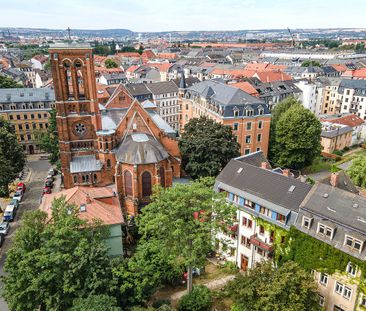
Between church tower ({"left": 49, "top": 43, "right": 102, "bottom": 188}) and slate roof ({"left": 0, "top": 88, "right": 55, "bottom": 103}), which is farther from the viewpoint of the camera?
slate roof ({"left": 0, "top": 88, "right": 55, "bottom": 103})

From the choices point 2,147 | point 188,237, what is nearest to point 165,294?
point 188,237

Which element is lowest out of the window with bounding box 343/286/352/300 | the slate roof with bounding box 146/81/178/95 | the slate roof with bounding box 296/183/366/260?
the window with bounding box 343/286/352/300

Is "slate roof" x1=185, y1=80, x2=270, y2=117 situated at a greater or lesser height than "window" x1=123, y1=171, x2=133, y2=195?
greater

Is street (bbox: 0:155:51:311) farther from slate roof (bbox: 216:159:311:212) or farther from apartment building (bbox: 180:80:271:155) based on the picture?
apartment building (bbox: 180:80:271:155)

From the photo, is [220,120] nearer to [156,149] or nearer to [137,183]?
[156,149]

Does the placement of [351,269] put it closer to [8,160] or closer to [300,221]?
[300,221]

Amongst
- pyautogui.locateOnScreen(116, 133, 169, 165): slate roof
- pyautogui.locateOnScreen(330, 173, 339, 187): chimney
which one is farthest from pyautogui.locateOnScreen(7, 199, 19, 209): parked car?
pyautogui.locateOnScreen(330, 173, 339, 187): chimney

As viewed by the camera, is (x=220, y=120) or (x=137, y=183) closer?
(x=137, y=183)
